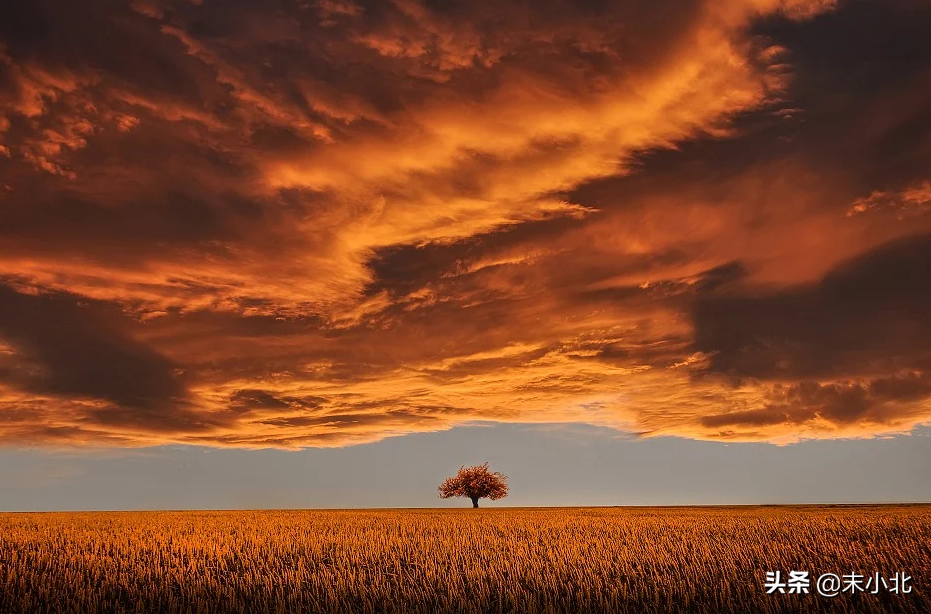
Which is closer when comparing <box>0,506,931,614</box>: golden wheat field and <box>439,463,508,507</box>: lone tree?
<box>0,506,931,614</box>: golden wheat field

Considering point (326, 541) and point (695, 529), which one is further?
point (695, 529)

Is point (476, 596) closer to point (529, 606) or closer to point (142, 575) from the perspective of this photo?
point (529, 606)

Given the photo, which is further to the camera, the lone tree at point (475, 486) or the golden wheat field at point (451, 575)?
the lone tree at point (475, 486)

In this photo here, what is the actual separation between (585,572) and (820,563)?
6267 mm

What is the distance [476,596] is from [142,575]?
30.1 ft

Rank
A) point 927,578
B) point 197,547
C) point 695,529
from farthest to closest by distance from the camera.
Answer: point 695,529, point 197,547, point 927,578

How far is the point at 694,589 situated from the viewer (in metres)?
14.6

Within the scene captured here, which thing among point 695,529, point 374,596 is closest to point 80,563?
point 374,596

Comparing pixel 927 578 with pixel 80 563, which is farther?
pixel 80 563

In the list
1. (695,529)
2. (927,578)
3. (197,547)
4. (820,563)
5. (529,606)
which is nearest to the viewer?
(529,606)

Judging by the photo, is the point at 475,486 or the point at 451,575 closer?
the point at 451,575

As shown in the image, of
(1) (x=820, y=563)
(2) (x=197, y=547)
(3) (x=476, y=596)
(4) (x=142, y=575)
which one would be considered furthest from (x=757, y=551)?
(2) (x=197, y=547)

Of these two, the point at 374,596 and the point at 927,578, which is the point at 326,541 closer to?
the point at 374,596

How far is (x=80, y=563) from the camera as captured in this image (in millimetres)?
20828
